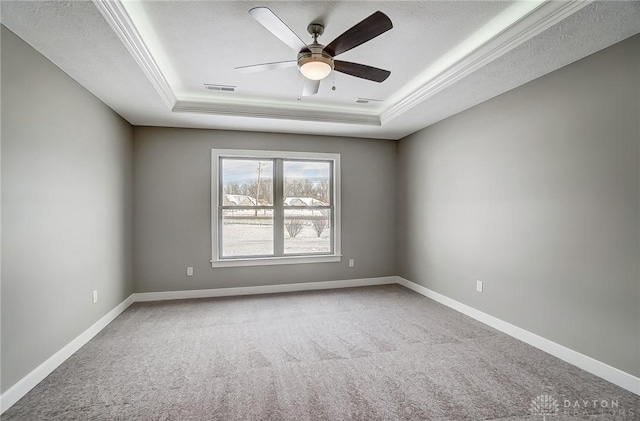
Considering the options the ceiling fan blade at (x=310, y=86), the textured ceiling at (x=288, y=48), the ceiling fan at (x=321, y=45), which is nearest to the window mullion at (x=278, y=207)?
the textured ceiling at (x=288, y=48)

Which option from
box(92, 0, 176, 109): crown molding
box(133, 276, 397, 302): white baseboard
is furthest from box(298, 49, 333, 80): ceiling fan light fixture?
box(133, 276, 397, 302): white baseboard

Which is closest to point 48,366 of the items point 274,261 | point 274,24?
point 274,261

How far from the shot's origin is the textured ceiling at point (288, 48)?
2082 millimetres

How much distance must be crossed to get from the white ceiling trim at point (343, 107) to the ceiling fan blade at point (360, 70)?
830mm

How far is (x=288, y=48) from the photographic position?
9.06ft

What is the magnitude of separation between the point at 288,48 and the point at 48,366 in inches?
128

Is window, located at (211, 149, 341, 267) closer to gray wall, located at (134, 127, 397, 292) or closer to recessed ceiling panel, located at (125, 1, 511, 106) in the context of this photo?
gray wall, located at (134, 127, 397, 292)

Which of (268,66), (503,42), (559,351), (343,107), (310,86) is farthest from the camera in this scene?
(343,107)

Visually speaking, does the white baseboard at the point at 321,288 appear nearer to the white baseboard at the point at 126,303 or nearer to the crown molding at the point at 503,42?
the white baseboard at the point at 126,303

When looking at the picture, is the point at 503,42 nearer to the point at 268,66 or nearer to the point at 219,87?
the point at 268,66

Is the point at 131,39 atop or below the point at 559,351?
atop

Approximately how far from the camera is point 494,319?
135 inches

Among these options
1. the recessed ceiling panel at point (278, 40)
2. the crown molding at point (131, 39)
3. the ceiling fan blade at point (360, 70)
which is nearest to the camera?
the crown molding at point (131, 39)

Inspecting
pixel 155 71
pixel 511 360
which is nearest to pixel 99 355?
pixel 155 71
